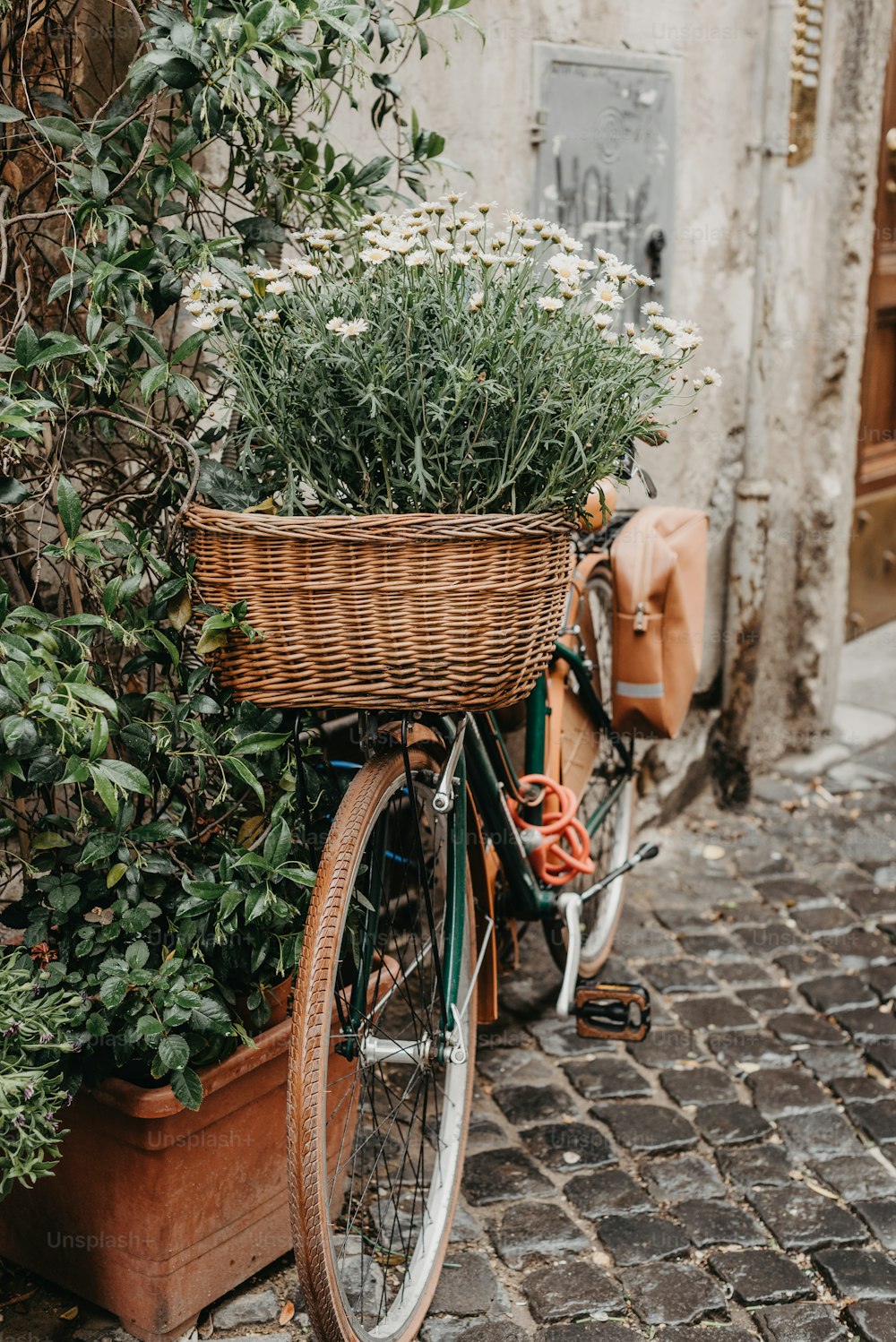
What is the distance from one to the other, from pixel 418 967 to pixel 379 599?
0.93m

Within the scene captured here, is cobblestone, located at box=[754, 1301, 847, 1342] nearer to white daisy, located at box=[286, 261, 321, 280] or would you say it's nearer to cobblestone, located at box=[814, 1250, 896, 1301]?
cobblestone, located at box=[814, 1250, 896, 1301]

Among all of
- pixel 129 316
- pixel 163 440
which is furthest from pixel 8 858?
pixel 129 316

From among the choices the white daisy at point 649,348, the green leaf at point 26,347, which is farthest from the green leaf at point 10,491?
the white daisy at point 649,348

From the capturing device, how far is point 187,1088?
2.08 metres

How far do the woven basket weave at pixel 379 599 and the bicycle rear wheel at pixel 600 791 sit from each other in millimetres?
1349

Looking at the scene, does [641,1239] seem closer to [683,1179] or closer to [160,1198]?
[683,1179]

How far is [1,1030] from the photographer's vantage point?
1958 millimetres

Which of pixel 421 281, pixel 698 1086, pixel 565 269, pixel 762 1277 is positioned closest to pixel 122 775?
pixel 421 281

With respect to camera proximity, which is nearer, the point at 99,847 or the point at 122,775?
the point at 122,775

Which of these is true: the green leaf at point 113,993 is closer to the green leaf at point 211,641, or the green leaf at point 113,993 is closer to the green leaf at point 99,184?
the green leaf at point 211,641

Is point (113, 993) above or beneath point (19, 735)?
beneath

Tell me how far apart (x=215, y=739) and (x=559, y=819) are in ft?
3.56

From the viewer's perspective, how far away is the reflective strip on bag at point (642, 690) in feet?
10.8

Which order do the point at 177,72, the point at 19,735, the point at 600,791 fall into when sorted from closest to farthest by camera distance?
1. the point at 19,735
2. the point at 177,72
3. the point at 600,791
